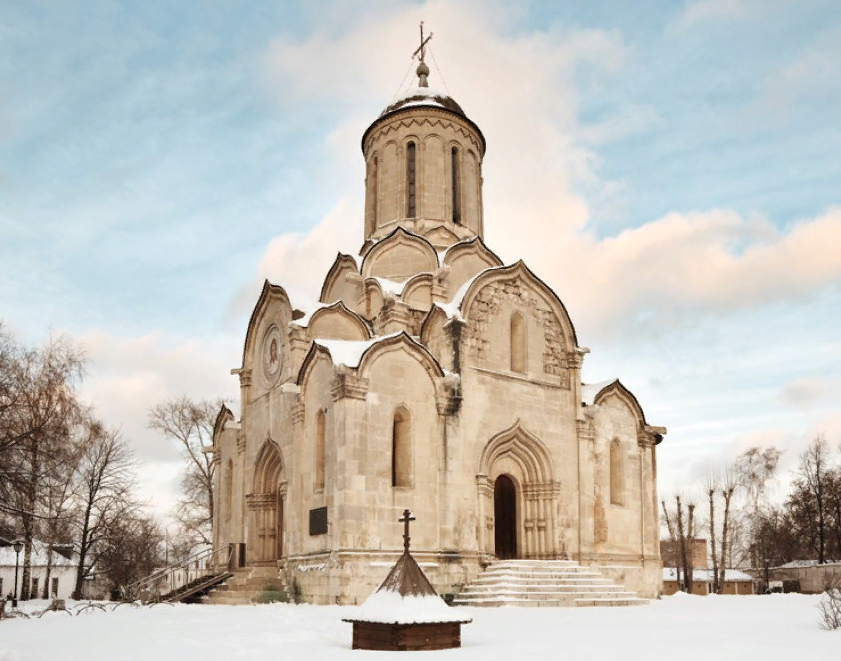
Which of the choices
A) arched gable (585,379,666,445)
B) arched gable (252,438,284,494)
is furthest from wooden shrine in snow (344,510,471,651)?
arched gable (585,379,666,445)

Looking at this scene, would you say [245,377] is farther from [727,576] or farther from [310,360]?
[727,576]

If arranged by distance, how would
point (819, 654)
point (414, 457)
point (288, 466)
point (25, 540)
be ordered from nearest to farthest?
1. point (819, 654)
2. point (414, 457)
3. point (288, 466)
4. point (25, 540)

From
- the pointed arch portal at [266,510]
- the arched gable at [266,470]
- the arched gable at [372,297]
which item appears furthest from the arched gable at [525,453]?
the pointed arch portal at [266,510]

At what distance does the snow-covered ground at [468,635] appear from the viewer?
29.2ft

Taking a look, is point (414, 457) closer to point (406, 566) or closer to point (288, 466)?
point (288, 466)

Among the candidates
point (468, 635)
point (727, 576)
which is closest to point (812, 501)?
point (727, 576)

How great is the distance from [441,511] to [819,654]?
32.9ft

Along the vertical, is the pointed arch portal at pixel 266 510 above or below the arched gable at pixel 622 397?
below

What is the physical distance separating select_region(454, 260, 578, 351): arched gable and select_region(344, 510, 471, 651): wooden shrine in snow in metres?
10.2

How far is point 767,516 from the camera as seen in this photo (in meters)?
46.2

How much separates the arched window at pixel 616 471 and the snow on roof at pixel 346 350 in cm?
762

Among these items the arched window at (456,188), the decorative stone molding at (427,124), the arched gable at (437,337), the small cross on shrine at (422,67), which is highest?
the small cross on shrine at (422,67)

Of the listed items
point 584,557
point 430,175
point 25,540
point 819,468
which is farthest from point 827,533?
point 25,540

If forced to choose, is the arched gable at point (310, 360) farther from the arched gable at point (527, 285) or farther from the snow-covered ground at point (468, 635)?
the snow-covered ground at point (468, 635)
